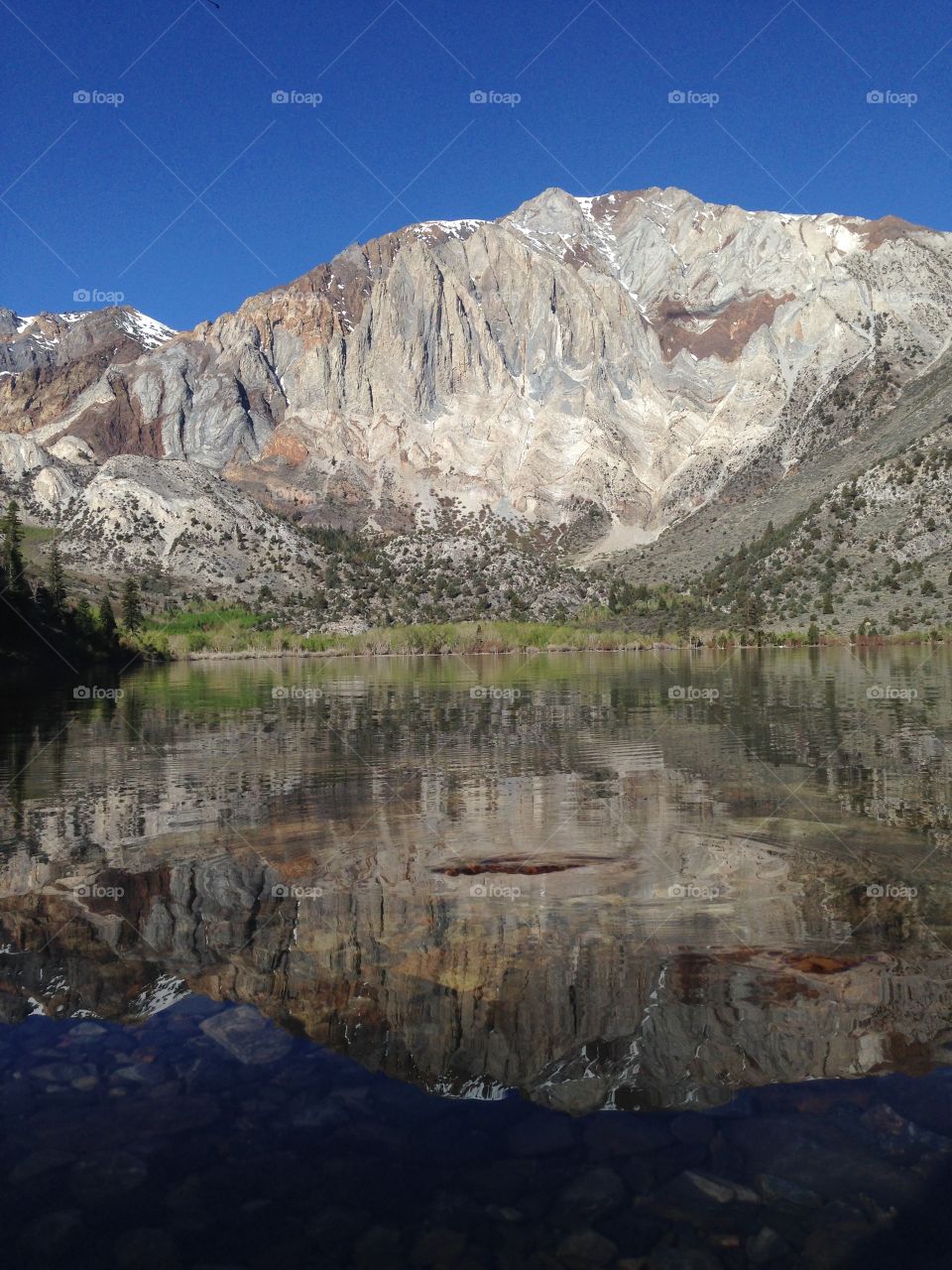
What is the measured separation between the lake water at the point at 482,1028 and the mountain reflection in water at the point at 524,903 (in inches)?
2.3

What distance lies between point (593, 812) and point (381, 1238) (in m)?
13.0

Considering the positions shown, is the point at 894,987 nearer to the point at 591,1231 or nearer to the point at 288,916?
the point at 591,1231

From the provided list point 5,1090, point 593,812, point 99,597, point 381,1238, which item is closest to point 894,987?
point 381,1238

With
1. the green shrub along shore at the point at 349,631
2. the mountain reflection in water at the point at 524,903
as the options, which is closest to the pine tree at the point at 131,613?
the green shrub along shore at the point at 349,631

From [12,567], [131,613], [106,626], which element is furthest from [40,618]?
[131,613]

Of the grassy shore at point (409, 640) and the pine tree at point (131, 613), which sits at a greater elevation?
the pine tree at point (131, 613)

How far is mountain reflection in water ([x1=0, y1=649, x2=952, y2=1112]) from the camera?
28.3 feet

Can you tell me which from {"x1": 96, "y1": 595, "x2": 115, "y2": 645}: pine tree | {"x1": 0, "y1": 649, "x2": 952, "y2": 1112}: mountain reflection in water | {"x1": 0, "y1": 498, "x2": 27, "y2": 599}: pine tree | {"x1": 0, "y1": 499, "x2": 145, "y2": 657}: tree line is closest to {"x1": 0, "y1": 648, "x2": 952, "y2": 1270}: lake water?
{"x1": 0, "y1": 649, "x2": 952, "y2": 1112}: mountain reflection in water

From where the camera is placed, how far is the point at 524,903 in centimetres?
1277

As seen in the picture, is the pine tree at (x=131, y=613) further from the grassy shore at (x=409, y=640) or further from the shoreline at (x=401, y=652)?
the shoreline at (x=401, y=652)

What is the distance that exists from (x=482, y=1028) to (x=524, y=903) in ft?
12.8

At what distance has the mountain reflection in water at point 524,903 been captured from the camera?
28.3 ft

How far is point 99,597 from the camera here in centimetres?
15150

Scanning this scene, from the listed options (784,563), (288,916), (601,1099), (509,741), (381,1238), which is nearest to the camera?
(381,1238)
